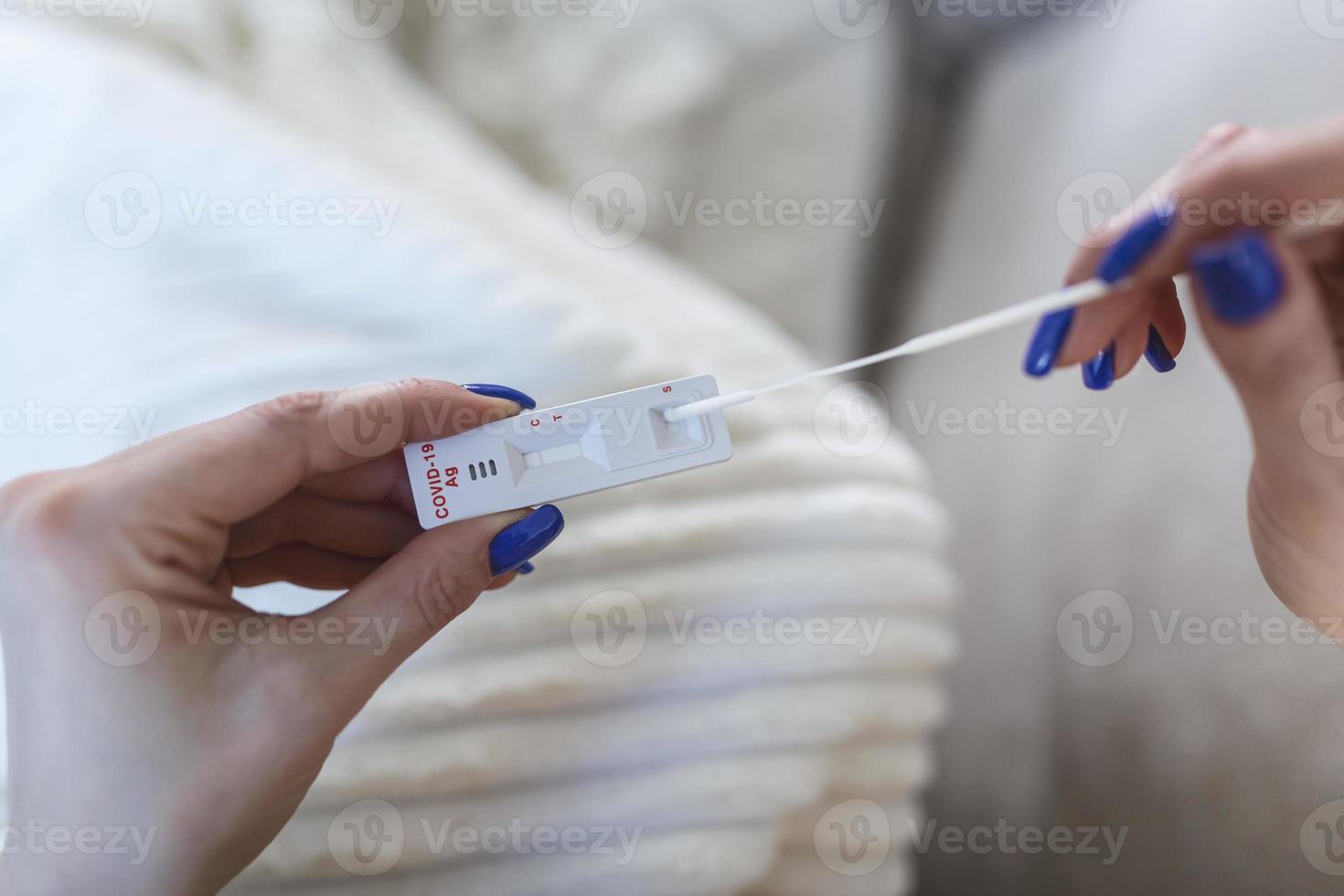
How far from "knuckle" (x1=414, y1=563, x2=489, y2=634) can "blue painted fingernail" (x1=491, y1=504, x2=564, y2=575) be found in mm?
11

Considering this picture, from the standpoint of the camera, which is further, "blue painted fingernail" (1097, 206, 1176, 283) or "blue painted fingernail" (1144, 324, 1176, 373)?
"blue painted fingernail" (1144, 324, 1176, 373)

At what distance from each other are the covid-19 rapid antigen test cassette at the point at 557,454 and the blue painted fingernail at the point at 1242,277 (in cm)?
21

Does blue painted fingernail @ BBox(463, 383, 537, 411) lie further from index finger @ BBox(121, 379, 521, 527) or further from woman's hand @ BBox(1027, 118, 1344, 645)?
woman's hand @ BBox(1027, 118, 1344, 645)

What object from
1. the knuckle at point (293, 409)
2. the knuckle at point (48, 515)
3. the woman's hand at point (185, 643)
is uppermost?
the knuckle at point (293, 409)

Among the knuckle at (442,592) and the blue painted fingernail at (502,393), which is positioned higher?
the blue painted fingernail at (502,393)

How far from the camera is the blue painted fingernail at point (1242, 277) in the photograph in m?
0.34

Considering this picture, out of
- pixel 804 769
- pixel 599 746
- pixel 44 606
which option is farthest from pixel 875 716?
pixel 44 606

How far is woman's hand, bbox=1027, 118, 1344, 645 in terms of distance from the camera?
0.35m

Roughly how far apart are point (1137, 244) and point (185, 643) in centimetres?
43

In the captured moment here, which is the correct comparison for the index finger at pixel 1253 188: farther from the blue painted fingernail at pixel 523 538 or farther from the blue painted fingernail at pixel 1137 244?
the blue painted fingernail at pixel 523 538

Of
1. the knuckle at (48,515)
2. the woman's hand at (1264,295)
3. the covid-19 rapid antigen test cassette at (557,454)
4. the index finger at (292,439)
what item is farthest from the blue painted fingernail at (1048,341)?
the knuckle at (48,515)

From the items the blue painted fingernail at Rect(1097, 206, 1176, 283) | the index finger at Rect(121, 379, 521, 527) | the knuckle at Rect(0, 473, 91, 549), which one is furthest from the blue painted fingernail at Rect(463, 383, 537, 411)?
the blue painted fingernail at Rect(1097, 206, 1176, 283)

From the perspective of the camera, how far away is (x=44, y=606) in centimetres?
40

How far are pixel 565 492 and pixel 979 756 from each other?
40cm
